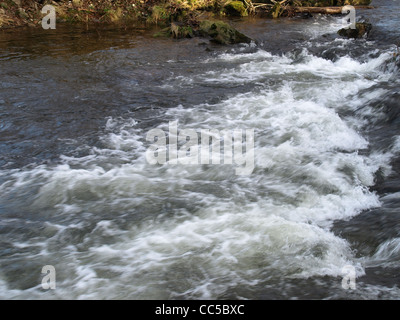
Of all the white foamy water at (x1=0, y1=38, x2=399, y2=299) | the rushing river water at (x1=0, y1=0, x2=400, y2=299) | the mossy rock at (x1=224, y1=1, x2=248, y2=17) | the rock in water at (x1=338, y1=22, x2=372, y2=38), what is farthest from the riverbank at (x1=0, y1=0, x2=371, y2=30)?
the white foamy water at (x1=0, y1=38, x2=399, y2=299)

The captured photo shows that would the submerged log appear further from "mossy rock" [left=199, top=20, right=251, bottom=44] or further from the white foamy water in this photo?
the white foamy water

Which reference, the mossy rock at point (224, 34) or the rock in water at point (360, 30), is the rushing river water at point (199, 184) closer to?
the rock in water at point (360, 30)

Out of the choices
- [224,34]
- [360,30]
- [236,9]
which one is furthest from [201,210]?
[236,9]

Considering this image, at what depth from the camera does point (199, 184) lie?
491cm

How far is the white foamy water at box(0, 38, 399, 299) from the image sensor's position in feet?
10.8

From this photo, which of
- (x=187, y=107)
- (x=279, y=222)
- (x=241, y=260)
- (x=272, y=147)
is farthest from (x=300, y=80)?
(x=241, y=260)

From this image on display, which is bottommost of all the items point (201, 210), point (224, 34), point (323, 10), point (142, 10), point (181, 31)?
point (201, 210)

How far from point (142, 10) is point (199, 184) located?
Answer: 14184 mm

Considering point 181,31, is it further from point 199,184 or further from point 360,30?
point 199,184

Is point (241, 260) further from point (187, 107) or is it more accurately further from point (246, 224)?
point (187, 107)

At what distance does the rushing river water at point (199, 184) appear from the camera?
3.31 m

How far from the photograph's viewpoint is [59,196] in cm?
457

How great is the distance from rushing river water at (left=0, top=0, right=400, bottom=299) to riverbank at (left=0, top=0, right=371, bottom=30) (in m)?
6.12

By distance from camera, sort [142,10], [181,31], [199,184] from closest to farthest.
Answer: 1. [199,184]
2. [181,31]
3. [142,10]
